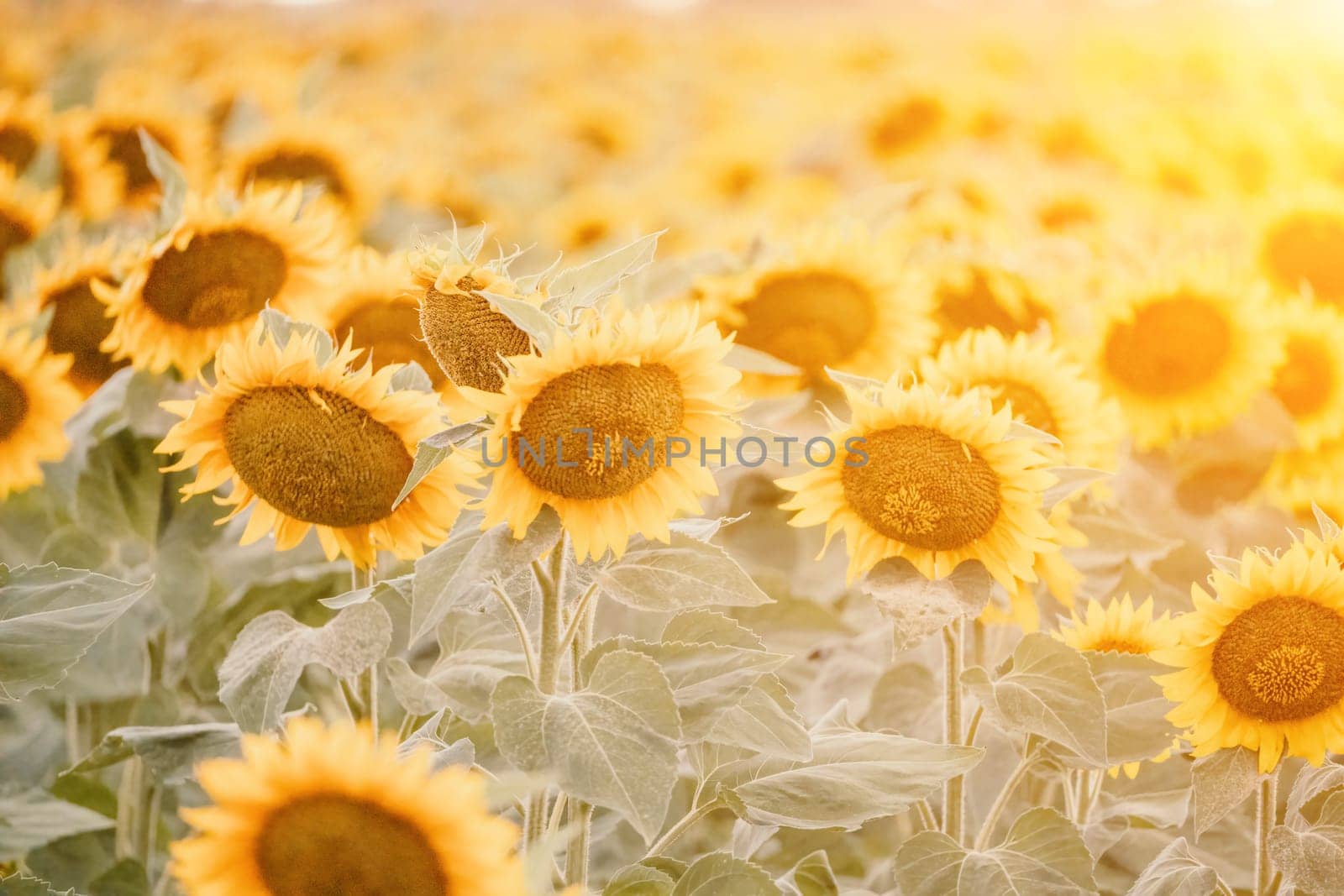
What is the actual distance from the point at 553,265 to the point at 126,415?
36.4 inches

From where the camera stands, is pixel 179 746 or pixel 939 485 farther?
pixel 179 746

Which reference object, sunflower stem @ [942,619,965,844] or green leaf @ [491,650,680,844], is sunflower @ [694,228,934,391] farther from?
green leaf @ [491,650,680,844]

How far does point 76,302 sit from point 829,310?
1.13 metres

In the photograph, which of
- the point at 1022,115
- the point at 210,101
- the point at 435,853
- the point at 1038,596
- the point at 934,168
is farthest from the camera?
the point at 1022,115

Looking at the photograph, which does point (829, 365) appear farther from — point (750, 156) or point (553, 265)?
point (750, 156)

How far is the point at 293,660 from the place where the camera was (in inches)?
47.6

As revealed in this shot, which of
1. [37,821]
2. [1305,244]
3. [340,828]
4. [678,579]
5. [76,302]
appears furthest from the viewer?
[1305,244]

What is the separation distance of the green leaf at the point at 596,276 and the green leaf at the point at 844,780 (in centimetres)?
49

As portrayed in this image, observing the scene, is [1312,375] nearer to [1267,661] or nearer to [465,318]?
[1267,661]

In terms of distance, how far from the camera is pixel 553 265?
3.74 feet

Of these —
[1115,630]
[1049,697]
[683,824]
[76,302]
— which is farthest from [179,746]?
[1115,630]

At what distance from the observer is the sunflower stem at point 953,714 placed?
1344 millimetres

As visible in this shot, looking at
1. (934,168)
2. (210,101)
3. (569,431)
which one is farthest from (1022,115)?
(569,431)

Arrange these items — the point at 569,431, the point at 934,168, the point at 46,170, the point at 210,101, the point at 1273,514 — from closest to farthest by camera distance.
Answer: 1. the point at 569,431
2. the point at 1273,514
3. the point at 46,170
4. the point at 210,101
5. the point at 934,168
